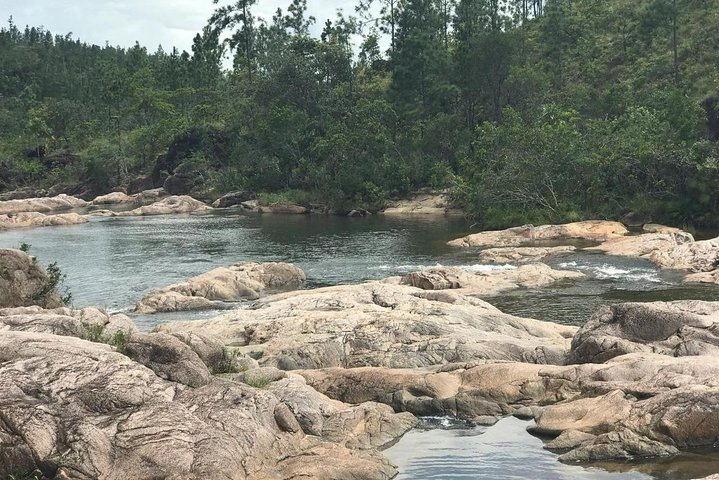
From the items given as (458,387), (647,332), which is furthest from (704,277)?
(458,387)

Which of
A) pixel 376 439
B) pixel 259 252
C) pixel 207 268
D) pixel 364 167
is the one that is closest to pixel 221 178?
pixel 364 167

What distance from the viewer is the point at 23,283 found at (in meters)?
22.2

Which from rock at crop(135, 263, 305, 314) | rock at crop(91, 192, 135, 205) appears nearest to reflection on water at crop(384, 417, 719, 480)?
Result: rock at crop(135, 263, 305, 314)

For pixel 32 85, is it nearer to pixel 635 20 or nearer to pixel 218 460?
pixel 635 20

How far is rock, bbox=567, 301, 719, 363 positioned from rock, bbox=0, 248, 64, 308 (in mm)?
15281

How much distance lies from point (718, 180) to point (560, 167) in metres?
10.6

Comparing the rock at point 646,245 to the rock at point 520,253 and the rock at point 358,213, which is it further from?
the rock at point 358,213

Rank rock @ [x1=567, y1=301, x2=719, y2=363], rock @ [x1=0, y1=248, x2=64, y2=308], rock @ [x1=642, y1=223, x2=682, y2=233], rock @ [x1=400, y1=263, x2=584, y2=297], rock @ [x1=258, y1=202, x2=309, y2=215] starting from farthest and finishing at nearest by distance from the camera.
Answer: rock @ [x1=258, y1=202, x2=309, y2=215] < rock @ [x1=642, y1=223, x2=682, y2=233] < rock @ [x1=400, y1=263, x2=584, y2=297] < rock @ [x1=0, y1=248, x2=64, y2=308] < rock @ [x1=567, y1=301, x2=719, y2=363]

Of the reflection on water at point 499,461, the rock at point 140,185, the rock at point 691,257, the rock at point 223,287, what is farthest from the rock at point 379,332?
the rock at point 140,185

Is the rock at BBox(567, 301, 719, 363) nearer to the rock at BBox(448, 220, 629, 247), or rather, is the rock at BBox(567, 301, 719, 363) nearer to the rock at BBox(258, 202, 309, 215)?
the rock at BBox(448, 220, 629, 247)

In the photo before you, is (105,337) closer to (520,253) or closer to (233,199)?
(520,253)

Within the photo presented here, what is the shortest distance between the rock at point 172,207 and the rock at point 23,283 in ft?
169

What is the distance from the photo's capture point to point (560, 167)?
51.2 meters

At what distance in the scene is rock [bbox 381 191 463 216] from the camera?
211 feet
